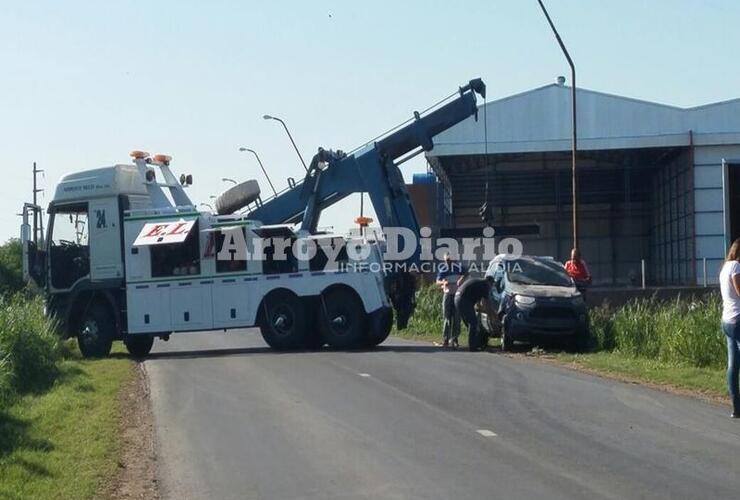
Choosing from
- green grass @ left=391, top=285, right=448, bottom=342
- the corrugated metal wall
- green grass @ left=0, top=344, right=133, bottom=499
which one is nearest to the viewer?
green grass @ left=0, top=344, right=133, bottom=499

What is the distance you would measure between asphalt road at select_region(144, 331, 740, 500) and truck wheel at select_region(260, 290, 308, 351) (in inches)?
188

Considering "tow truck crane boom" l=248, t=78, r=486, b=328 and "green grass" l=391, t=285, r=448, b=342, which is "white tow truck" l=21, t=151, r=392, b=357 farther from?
"green grass" l=391, t=285, r=448, b=342

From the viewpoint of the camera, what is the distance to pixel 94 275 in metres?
25.3

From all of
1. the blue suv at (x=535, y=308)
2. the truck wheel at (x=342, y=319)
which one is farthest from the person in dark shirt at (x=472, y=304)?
the truck wheel at (x=342, y=319)

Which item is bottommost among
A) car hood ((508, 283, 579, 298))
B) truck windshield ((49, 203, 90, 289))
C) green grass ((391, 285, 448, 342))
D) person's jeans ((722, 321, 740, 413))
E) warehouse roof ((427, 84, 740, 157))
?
green grass ((391, 285, 448, 342))

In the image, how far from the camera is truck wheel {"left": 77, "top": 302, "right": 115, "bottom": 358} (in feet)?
82.6

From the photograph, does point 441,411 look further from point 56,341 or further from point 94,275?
point 94,275

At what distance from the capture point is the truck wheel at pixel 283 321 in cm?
2452

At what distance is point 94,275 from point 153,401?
9710 mm

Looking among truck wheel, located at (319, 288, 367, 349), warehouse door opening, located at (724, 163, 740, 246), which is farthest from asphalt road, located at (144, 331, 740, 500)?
warehouse door opening, located at (724, 163, 740, 246)

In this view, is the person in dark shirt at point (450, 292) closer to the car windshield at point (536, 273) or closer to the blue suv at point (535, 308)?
the blue suv at point (535, 308)

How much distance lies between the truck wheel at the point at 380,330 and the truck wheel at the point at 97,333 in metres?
5.32

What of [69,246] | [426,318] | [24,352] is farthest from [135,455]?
[426,318]

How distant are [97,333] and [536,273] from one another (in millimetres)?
9150
